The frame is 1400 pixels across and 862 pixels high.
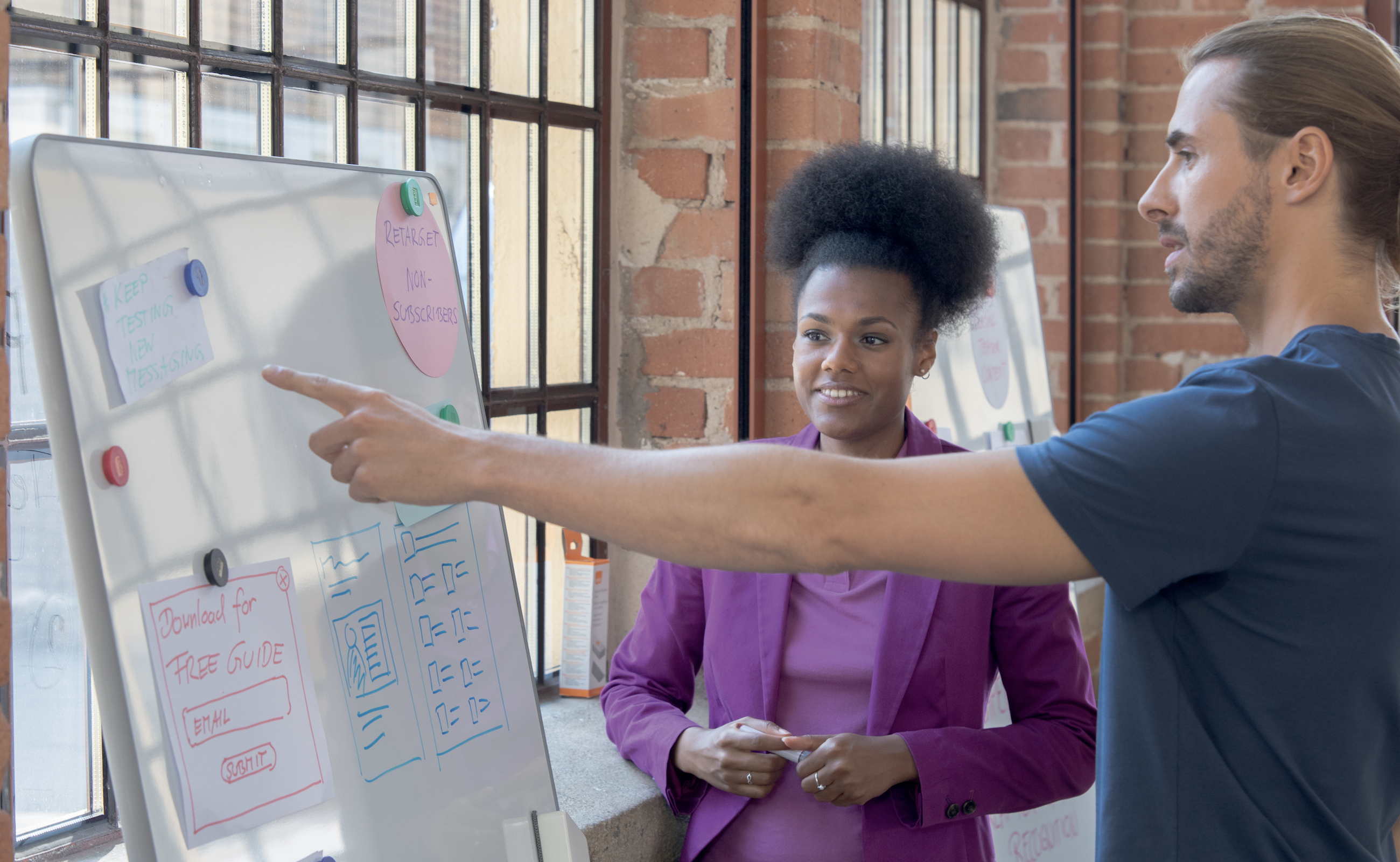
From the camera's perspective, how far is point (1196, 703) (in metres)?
0.92

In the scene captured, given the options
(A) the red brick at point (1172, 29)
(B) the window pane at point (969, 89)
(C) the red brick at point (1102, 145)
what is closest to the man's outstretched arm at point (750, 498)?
(B) the window pane at point (969, 89)

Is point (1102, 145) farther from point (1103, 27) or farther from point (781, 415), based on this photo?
point (781, 415)

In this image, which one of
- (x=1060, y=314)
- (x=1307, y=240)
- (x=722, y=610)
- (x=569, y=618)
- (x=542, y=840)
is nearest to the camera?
(x=1307, y=240)

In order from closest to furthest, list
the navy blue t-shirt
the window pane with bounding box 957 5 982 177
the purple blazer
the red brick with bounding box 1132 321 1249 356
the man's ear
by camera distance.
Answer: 1. the navy blue t-shirt
2. the man's ear
3. the purple blazer
4. the window pane with bounding box 957 5 982 177
5. the red brick with bounding box 1132 321 1249 356

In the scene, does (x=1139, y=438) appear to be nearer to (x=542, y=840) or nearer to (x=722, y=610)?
(x=722, y=610)

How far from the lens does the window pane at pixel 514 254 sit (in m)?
1.77

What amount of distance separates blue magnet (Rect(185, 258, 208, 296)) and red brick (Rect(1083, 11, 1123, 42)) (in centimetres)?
268

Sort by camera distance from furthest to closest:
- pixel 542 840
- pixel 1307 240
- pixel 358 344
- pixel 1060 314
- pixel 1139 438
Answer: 1. pixel 1060 314
2. pixel 542 840
3. pixel 358 344
4. pixel 1307 240
5. pixel 1139 438

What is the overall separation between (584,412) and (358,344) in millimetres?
822

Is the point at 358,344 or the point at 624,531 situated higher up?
the point at 358,344

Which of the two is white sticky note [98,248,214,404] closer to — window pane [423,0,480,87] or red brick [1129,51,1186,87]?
window pane [423,0,480,87]

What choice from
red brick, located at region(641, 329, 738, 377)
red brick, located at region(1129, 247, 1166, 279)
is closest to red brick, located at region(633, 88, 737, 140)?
red brick, located at region(641, 329, 738, 377)

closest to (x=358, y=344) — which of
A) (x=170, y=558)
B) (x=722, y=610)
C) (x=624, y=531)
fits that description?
(x=170, y=558)

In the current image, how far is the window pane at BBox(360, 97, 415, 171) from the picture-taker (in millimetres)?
1566
